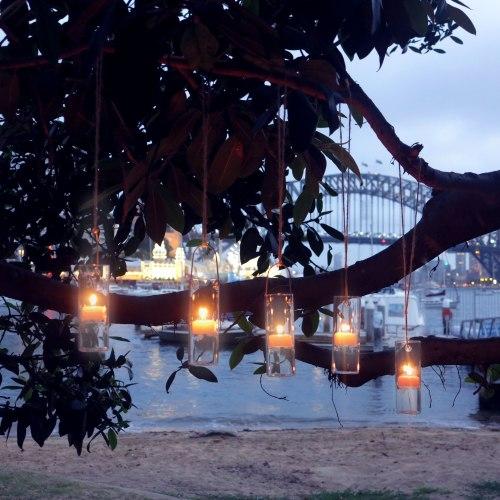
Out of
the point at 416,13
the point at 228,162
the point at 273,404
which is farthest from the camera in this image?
the point at 273,404

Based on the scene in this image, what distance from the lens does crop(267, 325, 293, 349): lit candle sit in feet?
7.92

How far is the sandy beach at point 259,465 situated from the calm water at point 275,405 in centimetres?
154

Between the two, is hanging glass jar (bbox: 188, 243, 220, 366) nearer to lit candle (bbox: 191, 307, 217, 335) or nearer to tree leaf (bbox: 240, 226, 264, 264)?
lit candle (bbox: 191, 307, 217, 335)

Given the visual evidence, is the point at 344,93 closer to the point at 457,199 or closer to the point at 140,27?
the point at 140,27

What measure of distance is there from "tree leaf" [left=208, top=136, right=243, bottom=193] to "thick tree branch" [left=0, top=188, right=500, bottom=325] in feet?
1.77

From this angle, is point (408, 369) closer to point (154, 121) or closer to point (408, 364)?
point (408, 364)

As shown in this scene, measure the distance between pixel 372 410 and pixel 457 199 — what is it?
1142 centimetres

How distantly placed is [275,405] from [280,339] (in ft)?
39.5

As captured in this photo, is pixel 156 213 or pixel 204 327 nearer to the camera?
pixel 156 213

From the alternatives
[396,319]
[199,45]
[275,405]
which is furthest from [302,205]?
[396,319]

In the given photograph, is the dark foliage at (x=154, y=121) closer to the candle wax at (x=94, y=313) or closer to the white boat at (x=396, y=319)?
the candle wax at (x=94, y=313)

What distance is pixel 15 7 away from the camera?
198 cm

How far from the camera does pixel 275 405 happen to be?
14234mm

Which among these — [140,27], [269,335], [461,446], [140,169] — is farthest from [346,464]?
[140,27]
